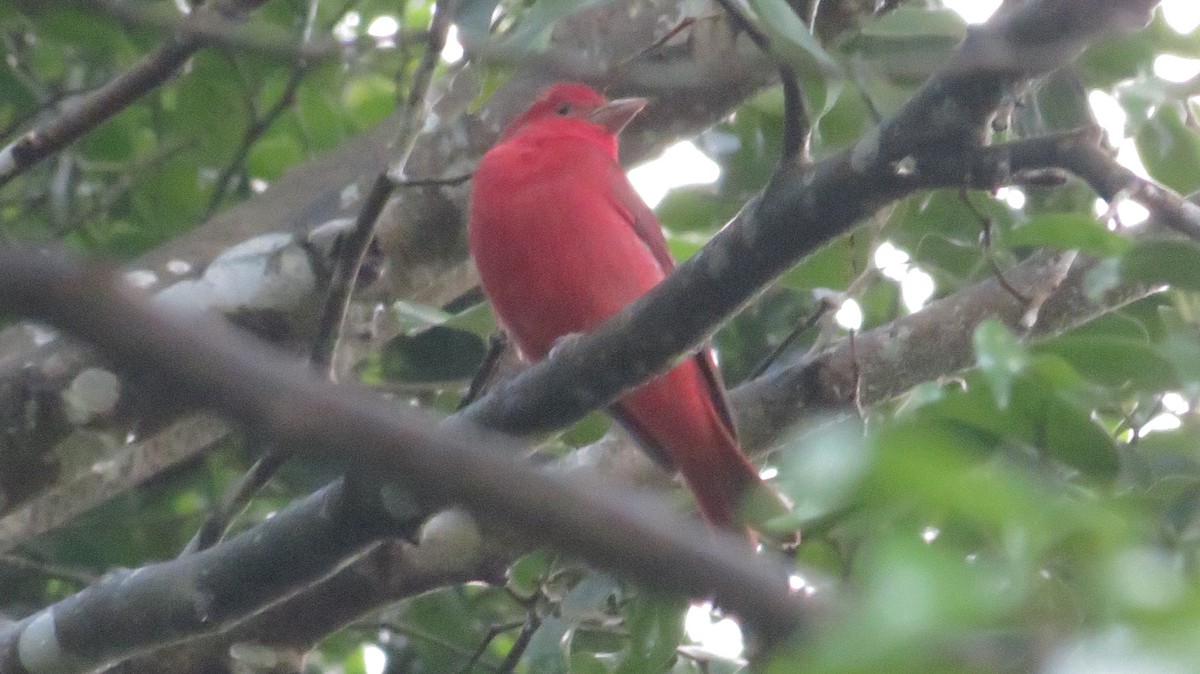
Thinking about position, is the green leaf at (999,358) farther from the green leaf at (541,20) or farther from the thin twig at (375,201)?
the thin twig at (375,201)

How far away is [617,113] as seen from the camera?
14.3ft

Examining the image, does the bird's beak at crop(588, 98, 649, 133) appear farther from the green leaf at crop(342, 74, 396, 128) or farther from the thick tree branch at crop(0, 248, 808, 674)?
→ the thick tree branch at crop(0, 248, 808, 674)

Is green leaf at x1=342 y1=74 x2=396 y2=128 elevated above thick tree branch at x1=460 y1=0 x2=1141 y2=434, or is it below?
above

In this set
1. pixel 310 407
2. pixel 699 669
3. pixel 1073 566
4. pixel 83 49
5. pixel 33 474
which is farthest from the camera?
pixel 83 49

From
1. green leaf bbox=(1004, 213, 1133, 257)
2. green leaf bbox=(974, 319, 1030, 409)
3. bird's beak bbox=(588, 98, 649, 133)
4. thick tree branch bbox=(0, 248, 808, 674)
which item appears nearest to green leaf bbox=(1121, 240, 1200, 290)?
green leaf bbox=(1004, 213, 1133, 257)

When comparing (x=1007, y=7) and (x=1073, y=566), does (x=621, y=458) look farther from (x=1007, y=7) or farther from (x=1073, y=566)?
(x=1073, y=566)

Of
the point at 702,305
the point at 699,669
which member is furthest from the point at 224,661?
the point at 702,305

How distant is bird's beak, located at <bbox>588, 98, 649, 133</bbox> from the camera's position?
4.30m

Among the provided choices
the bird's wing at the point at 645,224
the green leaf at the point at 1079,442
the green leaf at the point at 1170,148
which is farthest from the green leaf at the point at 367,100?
the green leaf at the point at 1079,442

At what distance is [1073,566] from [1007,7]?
1176 mm

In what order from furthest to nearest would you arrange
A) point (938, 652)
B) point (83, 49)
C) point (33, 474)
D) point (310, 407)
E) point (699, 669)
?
point (83, 49)
point (33, 474)
point (699, 669)
point (938, 652)
point (310, 407)

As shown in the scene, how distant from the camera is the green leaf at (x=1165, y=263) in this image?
76.4 inches

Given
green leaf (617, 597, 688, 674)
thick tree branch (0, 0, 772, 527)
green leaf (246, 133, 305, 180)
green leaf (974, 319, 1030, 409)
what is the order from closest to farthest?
green leaf (974, 319, 1030, 409), green leaf (617, 597, 688, 674), thick tree branch (0, 0, 772, 527), green leaf (246, 133, 305, 180)

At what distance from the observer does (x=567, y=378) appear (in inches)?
102
